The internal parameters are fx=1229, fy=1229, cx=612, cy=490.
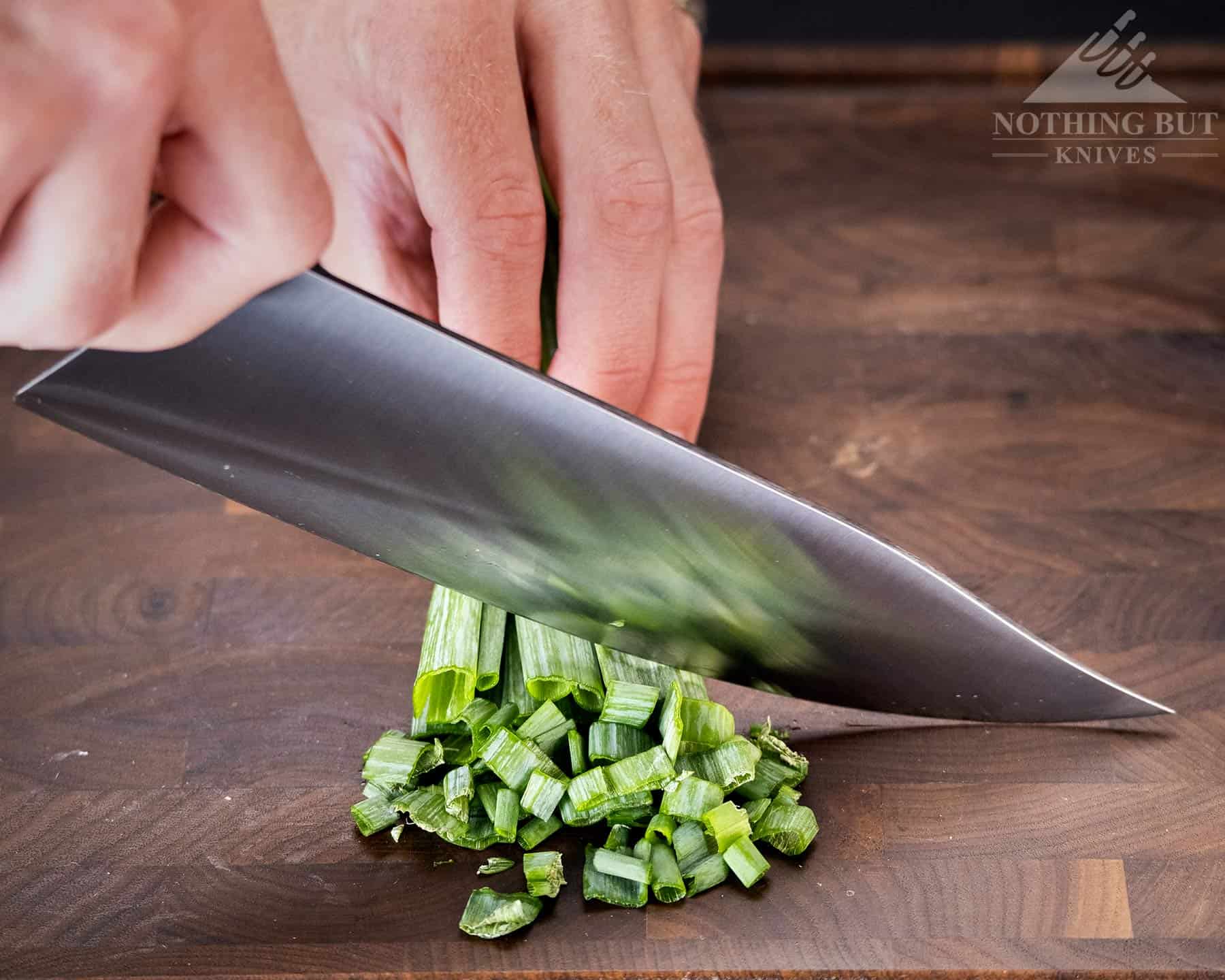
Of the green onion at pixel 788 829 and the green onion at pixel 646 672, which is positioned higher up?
the green onion at pixel 646 672

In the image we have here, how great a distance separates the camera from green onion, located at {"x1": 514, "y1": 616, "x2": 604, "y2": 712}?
1526mm

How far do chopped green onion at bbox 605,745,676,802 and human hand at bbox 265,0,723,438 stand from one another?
0.44 metres

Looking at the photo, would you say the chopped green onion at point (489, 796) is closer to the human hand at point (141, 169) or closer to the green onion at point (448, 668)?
the green onion at point (448, 668)

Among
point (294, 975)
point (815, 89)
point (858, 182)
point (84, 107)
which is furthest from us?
point (815, 89)

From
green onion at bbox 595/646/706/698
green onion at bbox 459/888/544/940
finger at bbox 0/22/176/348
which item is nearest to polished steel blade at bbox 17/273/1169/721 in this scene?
green onion at bbox 595/646/706/698

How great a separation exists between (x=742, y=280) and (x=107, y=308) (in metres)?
1.42

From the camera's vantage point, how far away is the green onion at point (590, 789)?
1.45 m

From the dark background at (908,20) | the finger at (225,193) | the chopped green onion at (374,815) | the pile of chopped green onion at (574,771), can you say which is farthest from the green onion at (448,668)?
the dark background at (908,20)

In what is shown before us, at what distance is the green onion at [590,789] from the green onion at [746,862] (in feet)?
0.51

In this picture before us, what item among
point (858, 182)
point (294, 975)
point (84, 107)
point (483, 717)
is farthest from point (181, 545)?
point (858, 182)

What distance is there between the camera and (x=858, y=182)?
227 centimetres

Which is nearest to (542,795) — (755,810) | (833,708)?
(755,810)

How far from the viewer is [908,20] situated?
2.59 meters

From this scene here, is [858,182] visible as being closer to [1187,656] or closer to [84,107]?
[1187,656]
